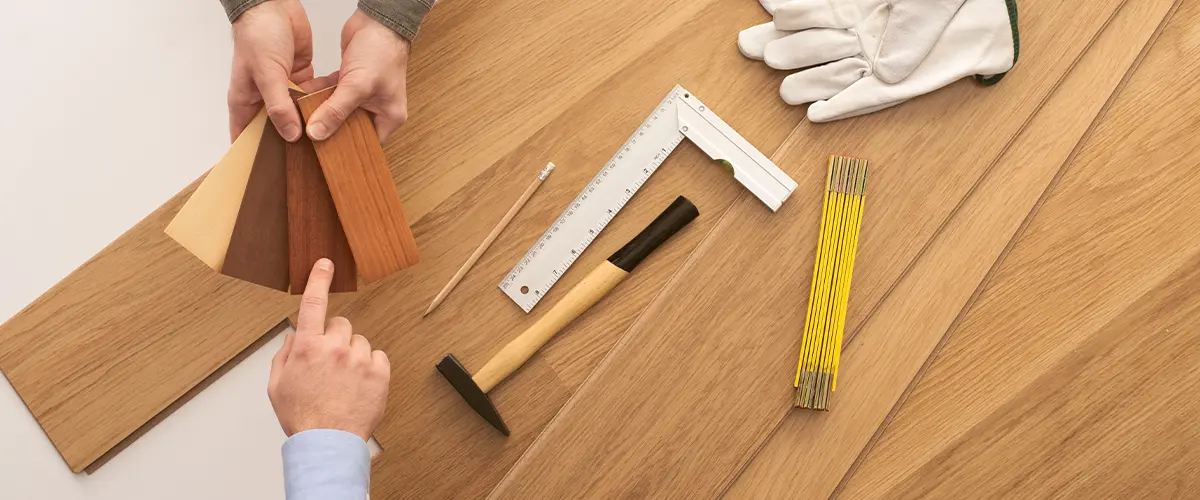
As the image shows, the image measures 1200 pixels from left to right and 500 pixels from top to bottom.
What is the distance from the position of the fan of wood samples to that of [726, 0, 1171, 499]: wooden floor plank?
706mm

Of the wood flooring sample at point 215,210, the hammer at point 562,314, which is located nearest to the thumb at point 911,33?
the hammer at point 562,314


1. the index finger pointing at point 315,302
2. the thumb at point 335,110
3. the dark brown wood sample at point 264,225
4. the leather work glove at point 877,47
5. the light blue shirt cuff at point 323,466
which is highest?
the leather work glove at point 877,47

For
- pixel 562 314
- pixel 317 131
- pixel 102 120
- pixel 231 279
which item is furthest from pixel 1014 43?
pixel 102 120

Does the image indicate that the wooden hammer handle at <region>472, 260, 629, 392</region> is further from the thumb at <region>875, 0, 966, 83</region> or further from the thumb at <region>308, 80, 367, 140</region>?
the thumb at <region>875, 0, 966, 83</region>

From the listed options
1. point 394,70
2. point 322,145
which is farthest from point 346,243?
point 394,70

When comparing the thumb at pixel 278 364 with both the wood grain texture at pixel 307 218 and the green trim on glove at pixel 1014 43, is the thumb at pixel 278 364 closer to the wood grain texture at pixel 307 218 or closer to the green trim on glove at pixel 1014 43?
the wood grain texture at pixel 307 218

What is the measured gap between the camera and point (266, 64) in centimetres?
111

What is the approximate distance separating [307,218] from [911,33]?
1.05 m

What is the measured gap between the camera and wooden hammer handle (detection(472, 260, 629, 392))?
122 cm

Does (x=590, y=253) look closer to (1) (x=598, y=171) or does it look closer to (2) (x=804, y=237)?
(1) (x=598, y=171)

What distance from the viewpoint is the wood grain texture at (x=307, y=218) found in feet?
3.61

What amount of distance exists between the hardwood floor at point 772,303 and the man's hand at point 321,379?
12 cm

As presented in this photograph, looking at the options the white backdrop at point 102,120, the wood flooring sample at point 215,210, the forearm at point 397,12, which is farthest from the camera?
the white backdrop at point 102,120

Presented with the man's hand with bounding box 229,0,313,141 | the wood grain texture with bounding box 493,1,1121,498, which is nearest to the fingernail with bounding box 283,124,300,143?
the man's hand with bounding box 229,0,313,141
